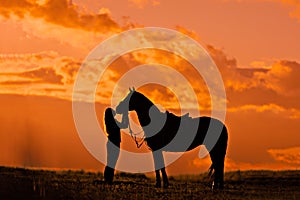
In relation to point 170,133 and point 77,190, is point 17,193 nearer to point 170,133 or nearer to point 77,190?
point 77,190

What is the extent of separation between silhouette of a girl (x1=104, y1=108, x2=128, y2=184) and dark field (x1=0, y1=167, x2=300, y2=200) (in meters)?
0.63

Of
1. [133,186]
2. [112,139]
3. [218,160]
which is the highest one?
[112,139]

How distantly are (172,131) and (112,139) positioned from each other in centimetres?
283

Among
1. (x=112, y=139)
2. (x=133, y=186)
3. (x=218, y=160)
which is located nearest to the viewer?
(x=133, y=186)

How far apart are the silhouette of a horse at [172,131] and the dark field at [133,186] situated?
50.6 inches

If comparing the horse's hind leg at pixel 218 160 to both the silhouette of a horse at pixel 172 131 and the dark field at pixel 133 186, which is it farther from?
the dark field at pixel 133 186

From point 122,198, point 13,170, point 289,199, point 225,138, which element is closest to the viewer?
point 122,198

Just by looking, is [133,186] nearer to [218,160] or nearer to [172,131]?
[172,131]

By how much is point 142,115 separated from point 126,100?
0.97m

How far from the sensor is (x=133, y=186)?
27141 mm

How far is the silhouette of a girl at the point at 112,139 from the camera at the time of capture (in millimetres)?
28156

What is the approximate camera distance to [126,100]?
89.7 ft

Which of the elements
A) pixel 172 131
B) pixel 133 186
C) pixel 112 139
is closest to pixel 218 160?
pixel 172 131

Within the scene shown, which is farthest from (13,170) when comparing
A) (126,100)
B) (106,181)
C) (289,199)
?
(289,199)
